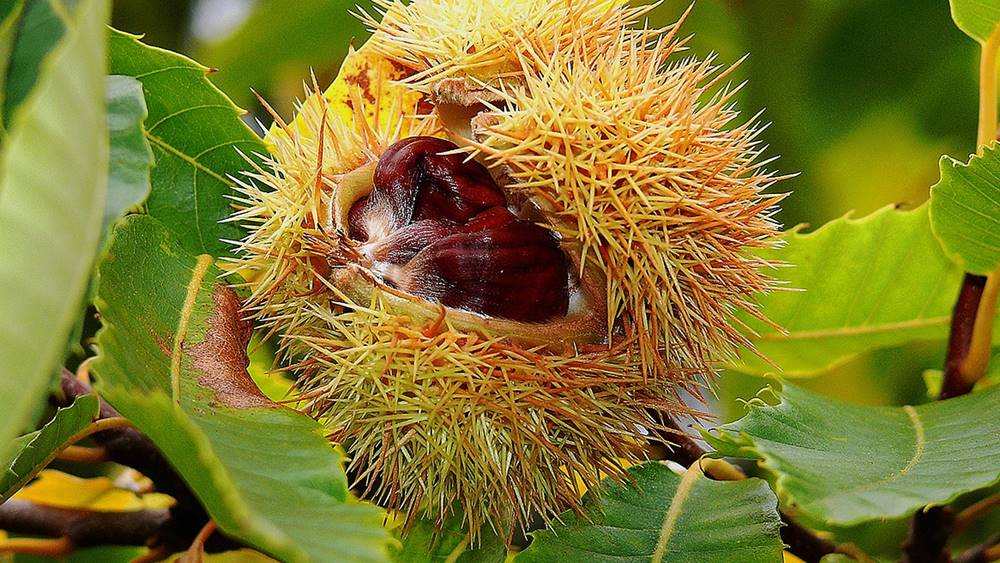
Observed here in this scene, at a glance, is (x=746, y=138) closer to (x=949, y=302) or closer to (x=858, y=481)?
(x=858, y=481)

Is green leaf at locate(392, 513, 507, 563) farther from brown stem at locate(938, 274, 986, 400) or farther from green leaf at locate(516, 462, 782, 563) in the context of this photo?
brown stem at locate(938, 274, 986, 400)

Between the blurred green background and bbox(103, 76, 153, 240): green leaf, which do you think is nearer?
bbox(103, 76, 153, 240): green leaf

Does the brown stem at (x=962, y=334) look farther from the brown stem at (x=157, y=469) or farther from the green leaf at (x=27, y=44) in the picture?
the green leaf at (x=27, y=44)

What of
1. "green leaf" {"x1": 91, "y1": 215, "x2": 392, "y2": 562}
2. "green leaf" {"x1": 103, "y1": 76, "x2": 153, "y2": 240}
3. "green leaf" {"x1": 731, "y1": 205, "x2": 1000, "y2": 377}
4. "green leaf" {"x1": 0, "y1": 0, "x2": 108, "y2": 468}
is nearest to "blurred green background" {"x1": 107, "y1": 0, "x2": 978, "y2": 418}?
"green leaf" {"x1": 731, "y1": 205, "x2": 1000, "y2": 377}

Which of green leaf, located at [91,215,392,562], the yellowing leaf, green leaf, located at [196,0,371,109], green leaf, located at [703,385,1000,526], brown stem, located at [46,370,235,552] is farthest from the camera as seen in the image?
green leaf, located at [196,0,371,109]

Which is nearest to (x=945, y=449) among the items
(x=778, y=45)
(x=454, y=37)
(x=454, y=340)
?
(x=454, y=340)
